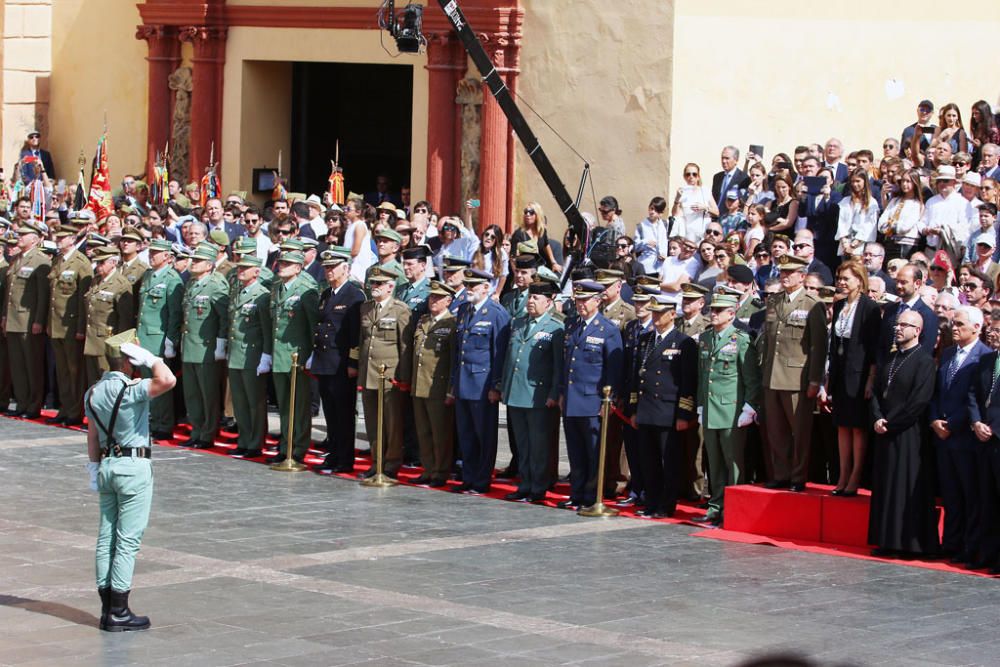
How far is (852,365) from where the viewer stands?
12180mm

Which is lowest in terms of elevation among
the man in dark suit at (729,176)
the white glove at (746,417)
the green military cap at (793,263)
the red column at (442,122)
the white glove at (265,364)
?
the white glove at (746,417)

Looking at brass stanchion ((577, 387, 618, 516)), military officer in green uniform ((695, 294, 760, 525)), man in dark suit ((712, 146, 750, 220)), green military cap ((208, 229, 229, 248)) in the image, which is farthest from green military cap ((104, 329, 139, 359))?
man in dark suit ((712, 146, 750, 220))

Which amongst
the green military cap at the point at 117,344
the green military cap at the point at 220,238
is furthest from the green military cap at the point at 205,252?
the green military cap at the point at 117,344

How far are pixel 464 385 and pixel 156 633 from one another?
4897mm

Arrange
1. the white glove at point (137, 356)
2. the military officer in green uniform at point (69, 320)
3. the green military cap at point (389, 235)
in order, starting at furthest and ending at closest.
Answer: the military officer in green uniform at point (69, 320) → the green military cap at point (389, 235) → the white glove at point (137, 356)

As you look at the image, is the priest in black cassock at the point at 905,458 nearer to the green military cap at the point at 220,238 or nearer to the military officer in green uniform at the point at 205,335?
the military officer in green uniform at the point at 205,335

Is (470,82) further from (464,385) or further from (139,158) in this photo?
(464,385)

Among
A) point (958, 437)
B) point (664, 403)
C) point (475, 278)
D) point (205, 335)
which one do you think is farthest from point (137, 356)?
point (205, 335)

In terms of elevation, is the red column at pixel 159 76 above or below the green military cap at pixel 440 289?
above

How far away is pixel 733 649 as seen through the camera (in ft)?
30.0

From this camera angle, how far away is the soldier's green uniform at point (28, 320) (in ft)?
55.9

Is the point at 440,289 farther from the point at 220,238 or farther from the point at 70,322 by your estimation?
the point at 70,322

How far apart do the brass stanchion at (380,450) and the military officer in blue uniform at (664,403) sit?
2005mm

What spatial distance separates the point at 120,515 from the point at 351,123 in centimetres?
1726
